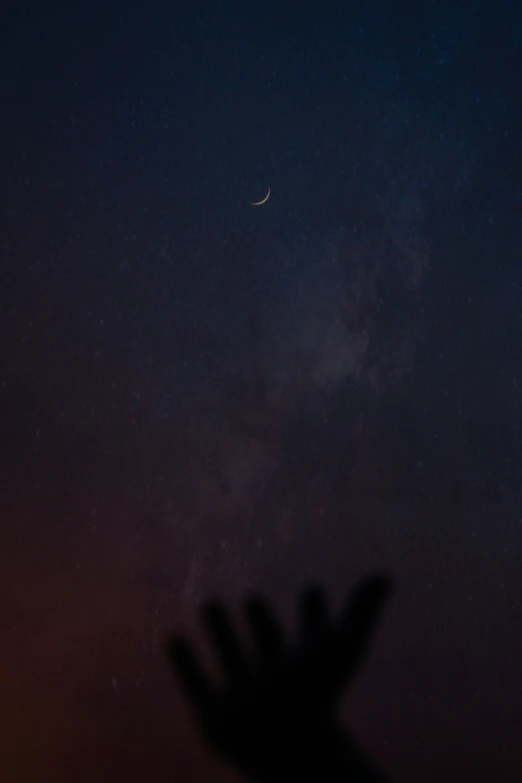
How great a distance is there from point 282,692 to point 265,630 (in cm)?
12

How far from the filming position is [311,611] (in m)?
1.48

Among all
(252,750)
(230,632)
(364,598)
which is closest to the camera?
(364,598)

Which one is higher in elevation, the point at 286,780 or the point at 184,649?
the point at 184,649

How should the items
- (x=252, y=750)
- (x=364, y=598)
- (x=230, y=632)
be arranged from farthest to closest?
(x=252, y=750), (x=230, y=632), (x=364, y=598)

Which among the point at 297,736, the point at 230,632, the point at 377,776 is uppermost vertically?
the point at 230,632

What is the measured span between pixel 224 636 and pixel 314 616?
0.15 metres

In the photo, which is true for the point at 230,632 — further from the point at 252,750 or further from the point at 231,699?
the point at 252,750

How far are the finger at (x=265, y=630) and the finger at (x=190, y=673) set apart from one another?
0.11m

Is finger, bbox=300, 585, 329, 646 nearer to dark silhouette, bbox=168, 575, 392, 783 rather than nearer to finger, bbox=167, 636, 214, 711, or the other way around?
dark silhouette, bbox=168, 575, 392, 783

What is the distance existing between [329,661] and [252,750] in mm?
269

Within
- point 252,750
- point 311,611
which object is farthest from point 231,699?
point 311,611

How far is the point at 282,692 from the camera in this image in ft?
5.23

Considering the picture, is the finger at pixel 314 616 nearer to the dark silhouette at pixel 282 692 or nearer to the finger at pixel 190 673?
the dark silhouette at pixel 282 692

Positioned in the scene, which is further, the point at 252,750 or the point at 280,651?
the point at 252,750
